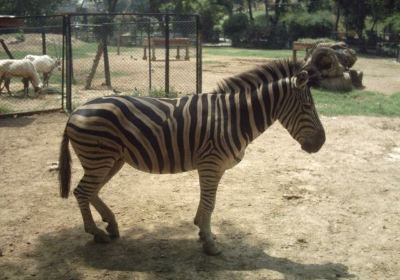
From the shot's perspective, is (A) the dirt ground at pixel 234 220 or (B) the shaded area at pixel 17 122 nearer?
(A) the dirt ground at pixel 234 220

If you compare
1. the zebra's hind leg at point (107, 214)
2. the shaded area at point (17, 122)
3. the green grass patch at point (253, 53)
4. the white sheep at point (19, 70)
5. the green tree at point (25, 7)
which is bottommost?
the zebra's hind leg at point (107, 214)

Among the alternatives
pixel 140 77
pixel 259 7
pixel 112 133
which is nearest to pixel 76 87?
pixel 140 77

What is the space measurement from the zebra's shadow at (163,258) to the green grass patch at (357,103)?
22.7 feet

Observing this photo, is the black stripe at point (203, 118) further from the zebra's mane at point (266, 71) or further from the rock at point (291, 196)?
the rock at point (291, 196)

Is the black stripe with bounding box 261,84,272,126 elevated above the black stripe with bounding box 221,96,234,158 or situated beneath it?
elevated above

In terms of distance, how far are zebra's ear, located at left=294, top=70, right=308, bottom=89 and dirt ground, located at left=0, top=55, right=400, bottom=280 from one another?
5.40ft

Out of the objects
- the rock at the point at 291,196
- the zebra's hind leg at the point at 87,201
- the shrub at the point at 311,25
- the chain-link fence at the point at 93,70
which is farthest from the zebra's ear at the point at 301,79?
the shrub at the point at 311,25

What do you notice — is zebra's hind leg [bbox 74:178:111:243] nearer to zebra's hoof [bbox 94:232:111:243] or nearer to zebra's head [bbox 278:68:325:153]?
zebra's hoof [bbox 94:232:111:243]

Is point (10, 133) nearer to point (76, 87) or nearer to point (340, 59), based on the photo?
point (76, 87)

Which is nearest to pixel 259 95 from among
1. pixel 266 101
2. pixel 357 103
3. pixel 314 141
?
pixel 266 101

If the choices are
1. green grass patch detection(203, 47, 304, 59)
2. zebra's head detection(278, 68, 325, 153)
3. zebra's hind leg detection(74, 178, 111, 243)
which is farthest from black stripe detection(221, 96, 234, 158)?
green grass patch detection(203, 47, 304, 59)

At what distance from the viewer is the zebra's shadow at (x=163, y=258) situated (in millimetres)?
4242

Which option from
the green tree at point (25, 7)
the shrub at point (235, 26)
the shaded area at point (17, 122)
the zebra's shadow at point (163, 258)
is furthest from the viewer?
the shrub at point (235, 26)

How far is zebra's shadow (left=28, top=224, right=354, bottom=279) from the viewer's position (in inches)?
167
